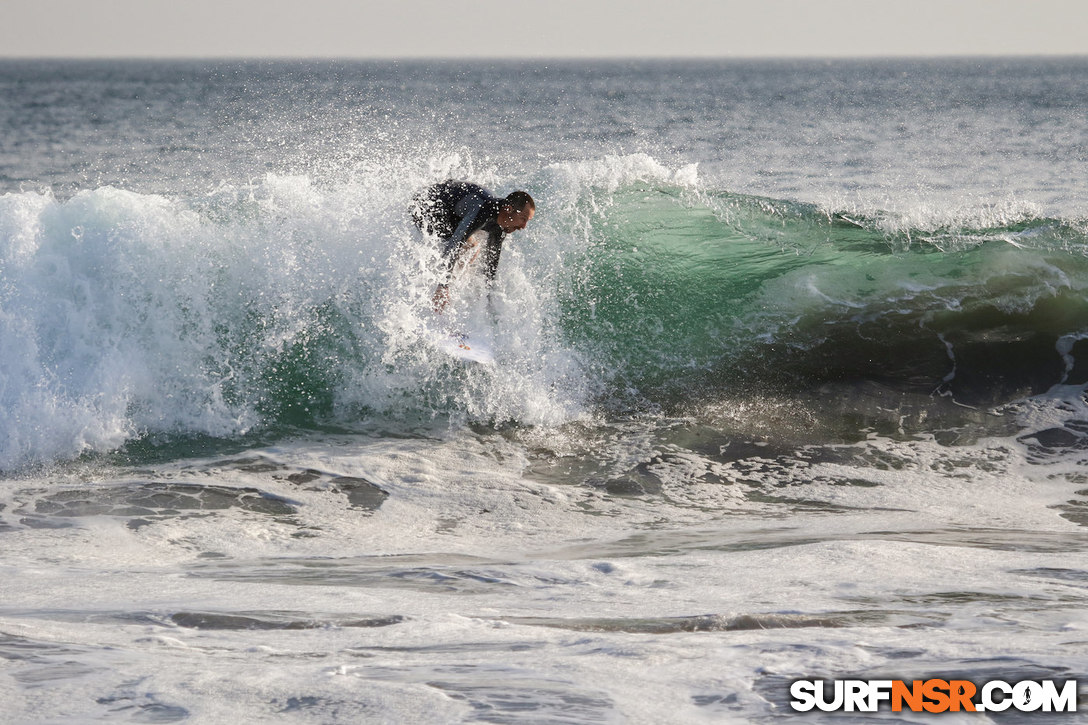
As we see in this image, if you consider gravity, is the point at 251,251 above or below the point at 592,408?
above

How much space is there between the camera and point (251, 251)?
8.18 meters

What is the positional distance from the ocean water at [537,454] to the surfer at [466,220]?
270 millimetres

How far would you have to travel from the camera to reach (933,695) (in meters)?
3.06

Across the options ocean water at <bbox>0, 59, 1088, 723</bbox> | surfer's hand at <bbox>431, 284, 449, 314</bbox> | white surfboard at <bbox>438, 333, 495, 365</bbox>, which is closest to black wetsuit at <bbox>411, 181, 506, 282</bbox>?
surfer's hand at <bbox>431, 284, 449, 314</bbox>

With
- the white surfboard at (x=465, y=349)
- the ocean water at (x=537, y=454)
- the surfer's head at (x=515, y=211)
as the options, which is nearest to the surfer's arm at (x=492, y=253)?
the surfer's head at (x=515, y=211)

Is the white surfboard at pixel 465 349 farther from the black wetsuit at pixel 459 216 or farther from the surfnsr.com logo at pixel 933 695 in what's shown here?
the surfnsr.com logo at pixel 933 695

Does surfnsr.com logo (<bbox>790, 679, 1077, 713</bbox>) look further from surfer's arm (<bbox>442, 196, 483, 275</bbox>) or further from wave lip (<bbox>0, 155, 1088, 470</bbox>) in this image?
surfer's arm (<bbox>442, 196, 483, 275</bbox>)

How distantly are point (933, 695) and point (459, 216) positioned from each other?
4.88 metres

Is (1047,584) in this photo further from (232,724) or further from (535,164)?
(535,164)

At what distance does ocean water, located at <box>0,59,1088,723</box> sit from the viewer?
132 inches

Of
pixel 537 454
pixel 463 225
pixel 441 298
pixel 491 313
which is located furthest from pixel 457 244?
pixel 537 454

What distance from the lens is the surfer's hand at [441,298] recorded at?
718cm

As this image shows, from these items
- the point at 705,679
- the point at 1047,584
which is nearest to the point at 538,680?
the point at 705,679

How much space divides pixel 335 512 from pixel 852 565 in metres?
2.72
